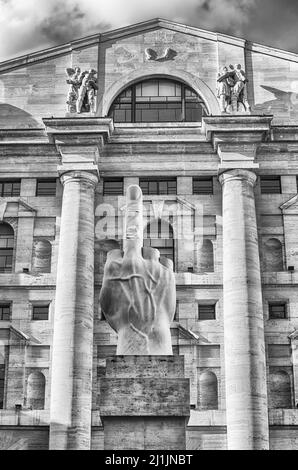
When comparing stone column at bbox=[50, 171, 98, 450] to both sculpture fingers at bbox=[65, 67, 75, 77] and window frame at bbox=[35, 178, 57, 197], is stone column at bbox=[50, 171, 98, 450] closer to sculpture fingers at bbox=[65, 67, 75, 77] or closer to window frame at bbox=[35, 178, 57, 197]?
window frame at bbox=[35, 178, 57, 197]

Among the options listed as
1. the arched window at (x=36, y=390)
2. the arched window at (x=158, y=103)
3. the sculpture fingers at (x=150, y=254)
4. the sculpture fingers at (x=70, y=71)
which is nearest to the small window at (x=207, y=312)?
the arched window at (x=36, y=390)

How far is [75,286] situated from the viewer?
41.8m

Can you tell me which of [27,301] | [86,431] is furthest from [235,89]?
[86,431]

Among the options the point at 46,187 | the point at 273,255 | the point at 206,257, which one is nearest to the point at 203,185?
the point at 206,257

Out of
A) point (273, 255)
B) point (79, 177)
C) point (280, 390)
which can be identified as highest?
point (79, 177)

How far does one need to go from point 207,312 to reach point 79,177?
9.19m

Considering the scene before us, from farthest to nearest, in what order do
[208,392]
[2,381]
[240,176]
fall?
[240,176], [2,381], [208,392]

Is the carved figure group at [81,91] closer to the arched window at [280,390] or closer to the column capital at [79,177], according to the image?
the column capital at [79,177]

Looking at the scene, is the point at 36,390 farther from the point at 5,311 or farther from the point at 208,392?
the point at 208,392

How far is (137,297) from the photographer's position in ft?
82.1

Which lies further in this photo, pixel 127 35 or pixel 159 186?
pixel 127 35

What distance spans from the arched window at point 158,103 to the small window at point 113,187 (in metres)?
3.69

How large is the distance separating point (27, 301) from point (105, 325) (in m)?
4.03

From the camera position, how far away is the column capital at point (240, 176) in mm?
44219
